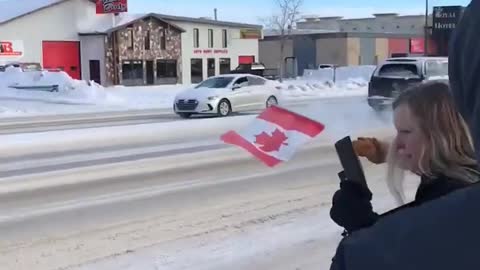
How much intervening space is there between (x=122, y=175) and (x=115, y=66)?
44050mm

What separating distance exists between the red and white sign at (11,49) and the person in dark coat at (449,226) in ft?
165

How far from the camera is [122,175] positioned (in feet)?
25.7

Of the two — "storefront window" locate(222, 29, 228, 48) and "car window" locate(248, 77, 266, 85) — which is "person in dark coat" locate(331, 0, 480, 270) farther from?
"storefront window" locate(222, 29, 228, 48)

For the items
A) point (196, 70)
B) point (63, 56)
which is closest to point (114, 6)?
point (63, 56)

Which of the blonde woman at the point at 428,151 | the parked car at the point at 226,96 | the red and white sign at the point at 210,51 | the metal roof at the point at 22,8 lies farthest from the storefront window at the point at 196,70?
the blonde woman at the point at 428,151

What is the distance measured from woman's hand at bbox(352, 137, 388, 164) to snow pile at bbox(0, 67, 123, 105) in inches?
1142

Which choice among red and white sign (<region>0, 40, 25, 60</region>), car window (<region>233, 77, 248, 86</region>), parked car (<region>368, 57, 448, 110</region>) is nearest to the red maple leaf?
parked car (<region>368, 57, 448, 110</region>)

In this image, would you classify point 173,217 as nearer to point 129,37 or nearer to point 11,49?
point 11,49

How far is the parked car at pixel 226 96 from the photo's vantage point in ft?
73.6

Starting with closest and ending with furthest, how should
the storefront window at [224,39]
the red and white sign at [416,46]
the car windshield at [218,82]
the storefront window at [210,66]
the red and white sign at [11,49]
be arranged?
1. the car windshield at [218,82]
2. the red and white sign at [11,49]
3. the storefront window at [210,66]
4. the storefront window at [224,39]
5. the red and white sign at [416,46]

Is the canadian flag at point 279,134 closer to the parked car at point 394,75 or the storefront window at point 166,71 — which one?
the parked car at point 394,75

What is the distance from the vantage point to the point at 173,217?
6.99 meters

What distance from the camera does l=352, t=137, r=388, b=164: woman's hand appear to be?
256 cm

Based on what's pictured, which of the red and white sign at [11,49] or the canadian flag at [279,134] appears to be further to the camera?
the red and white sign at [11,49]
